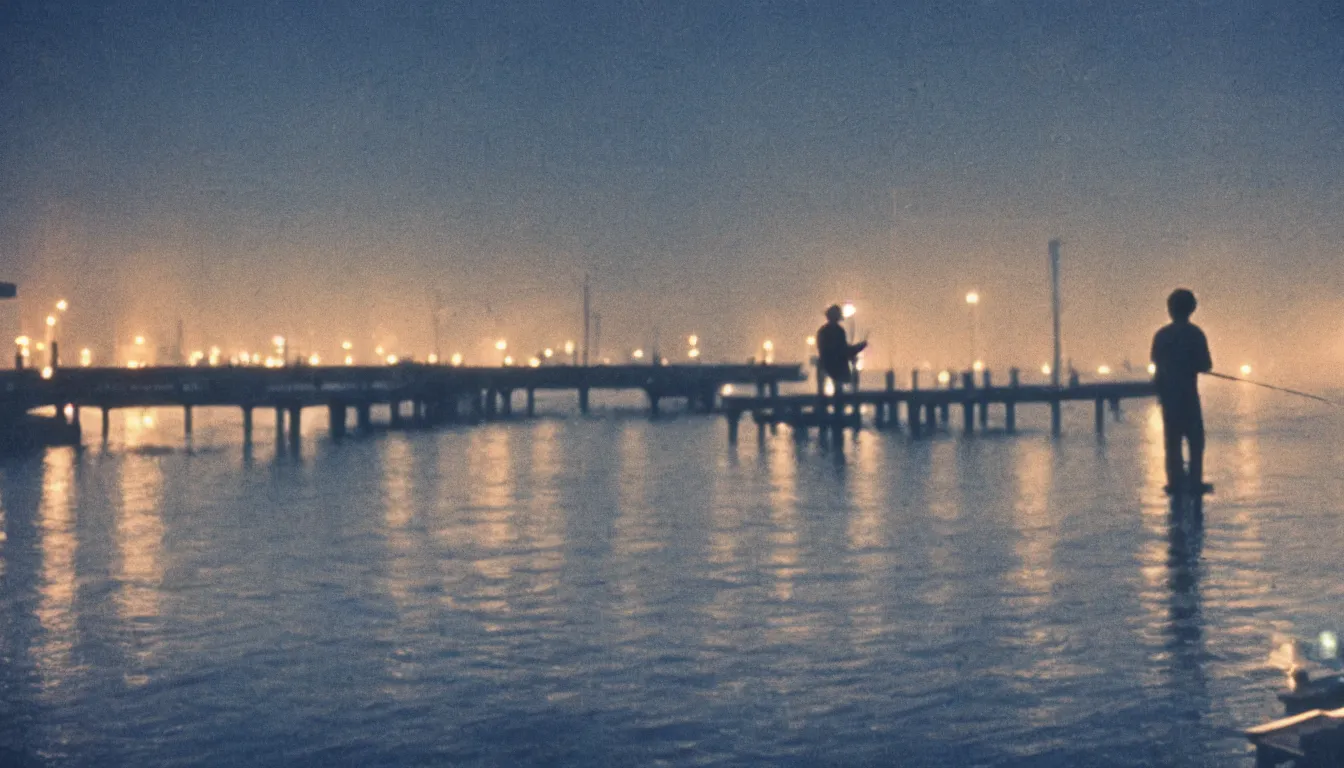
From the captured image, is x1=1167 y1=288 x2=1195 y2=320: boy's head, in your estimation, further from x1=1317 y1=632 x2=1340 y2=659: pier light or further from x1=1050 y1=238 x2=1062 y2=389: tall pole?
x1=1050 y1=238 x2=1062 y2=389: tall pole

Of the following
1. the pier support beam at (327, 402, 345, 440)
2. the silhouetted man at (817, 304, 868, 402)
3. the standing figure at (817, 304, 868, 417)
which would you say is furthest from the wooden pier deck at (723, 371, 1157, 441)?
the silhouetted man at (817, 304, 868, 402)

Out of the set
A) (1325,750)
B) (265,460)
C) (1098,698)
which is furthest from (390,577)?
(265,460)

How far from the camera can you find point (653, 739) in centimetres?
646

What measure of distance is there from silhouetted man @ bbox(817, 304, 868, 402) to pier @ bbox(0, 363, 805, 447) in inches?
1174

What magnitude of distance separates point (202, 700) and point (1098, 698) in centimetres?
469

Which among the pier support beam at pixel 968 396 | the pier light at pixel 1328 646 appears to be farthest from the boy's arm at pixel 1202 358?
the pier support beam at pixel 968 396

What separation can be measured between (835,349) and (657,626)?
536 cm

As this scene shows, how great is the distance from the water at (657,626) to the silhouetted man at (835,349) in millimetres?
1802

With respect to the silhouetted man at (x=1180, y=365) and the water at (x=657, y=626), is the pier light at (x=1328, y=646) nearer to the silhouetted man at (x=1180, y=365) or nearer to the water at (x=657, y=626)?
the water at (x=657, y=626)

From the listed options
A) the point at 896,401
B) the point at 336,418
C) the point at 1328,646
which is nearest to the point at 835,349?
the point at 1328,646

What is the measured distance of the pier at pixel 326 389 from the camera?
4712 cm

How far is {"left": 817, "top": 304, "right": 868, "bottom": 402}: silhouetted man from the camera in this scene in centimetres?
1374

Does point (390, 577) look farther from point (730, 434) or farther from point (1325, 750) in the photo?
point (730, 434)

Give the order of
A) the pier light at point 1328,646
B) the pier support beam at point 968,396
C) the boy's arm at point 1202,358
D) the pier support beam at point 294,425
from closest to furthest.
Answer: the pier light at point 1328,646 → the boy's arm at point 1202,358 → the pier support beam at point 294,425 → the pier support beam at point 968,396
